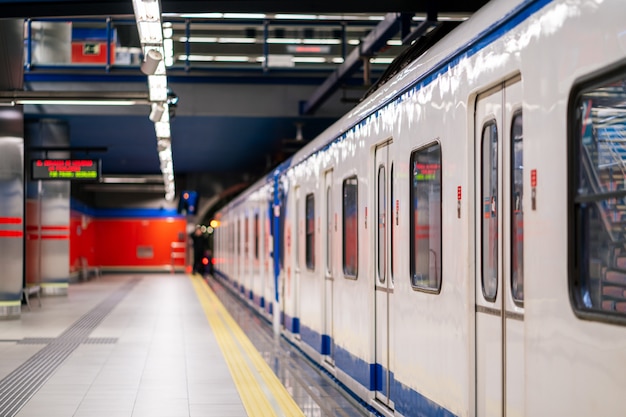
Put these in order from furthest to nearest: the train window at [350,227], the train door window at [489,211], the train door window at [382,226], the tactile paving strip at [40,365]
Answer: the tactile paving strip at [40,365]
the train window at [350,227]
the train door window at [382,226]
the train door window at [489,211]

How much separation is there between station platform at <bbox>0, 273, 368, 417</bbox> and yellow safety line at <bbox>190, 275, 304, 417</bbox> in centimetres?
1

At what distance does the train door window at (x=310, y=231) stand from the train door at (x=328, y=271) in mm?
958

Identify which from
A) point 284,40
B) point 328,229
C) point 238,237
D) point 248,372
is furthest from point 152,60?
point 238,237

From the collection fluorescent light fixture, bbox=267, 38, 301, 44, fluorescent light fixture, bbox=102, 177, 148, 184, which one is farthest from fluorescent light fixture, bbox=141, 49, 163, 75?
fluorescent light fixture, bbox=102, 177, 148, 184

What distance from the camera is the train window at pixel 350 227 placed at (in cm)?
816

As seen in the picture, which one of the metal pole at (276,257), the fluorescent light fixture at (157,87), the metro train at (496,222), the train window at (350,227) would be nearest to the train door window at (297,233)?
the metal pole at (276,257)

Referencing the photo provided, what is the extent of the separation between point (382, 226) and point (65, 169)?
1333 centimetres

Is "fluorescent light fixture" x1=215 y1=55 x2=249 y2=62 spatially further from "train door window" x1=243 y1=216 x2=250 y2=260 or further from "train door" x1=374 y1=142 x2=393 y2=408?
"train door" x1=374 y1=142 x2=393 y2=408

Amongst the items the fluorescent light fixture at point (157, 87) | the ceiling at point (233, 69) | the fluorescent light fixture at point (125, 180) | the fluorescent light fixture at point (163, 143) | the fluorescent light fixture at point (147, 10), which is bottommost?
the fluorescent light fixture at point (163, 143)

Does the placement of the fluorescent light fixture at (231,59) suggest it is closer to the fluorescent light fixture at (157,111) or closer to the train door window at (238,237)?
the fluorescent light fixture at (157,111)

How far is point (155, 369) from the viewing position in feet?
34.4

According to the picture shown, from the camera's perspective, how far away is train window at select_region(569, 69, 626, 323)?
3.28m

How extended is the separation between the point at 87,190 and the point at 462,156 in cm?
3747

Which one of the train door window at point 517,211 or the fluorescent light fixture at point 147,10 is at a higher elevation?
the fluorescent light fixture at point 147,10
